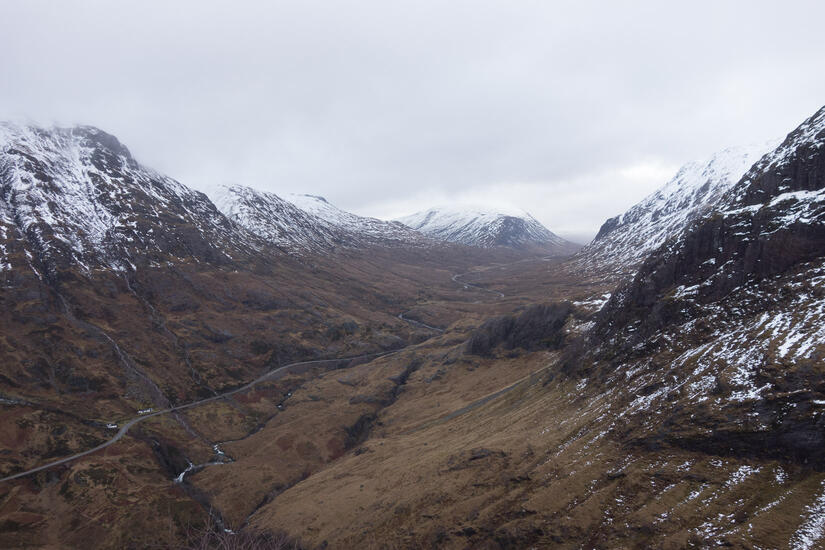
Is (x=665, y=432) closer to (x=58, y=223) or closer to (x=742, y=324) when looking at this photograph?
(x=742, y=324)

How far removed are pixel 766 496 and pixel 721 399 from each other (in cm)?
1069

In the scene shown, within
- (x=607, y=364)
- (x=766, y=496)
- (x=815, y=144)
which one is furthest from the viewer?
(x=607, y=364)

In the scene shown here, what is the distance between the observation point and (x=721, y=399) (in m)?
35.8

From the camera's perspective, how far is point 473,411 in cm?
7656

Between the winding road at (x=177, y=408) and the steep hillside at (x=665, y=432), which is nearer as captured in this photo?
the steep hillside at (x=665, y=432)

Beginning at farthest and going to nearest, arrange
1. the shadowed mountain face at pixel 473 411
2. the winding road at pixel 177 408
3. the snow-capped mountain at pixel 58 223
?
the snow-capped mountain at pixel 58 223 → the winding road at pixel 177 408 → the shadowed mountain face at pixel 473 411

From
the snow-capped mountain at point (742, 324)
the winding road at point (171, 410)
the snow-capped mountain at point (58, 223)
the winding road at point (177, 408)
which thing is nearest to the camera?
the snow-capped mountain at point (742, 324)

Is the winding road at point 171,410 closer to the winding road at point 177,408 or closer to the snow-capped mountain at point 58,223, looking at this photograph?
the winding road at point 177,408

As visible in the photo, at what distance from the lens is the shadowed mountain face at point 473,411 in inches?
1234

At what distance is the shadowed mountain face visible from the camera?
103 feet

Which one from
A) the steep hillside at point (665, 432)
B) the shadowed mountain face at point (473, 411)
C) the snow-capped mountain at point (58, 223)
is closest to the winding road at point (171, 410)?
the shadowed mountain face at point (473, 411)

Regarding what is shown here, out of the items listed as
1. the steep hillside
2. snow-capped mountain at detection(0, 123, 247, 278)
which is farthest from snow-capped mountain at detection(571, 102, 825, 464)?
snow-capped mountain at detection(0, 123, 247, 278)

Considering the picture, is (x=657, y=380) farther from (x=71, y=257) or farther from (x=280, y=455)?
(x=71, y=257)

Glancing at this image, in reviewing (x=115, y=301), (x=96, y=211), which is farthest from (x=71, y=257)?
(x=96, y=211)
